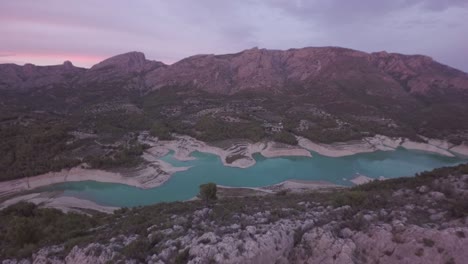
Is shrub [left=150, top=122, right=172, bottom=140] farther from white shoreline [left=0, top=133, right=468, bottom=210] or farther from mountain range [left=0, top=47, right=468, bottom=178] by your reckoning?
white shoreline [left=0, top=133, right=468, bottom=210]

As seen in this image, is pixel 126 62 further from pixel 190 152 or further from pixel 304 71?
pixel 190 152

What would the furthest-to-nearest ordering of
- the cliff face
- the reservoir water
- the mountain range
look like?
1. the cliff face
2. the mountain range
3. the reservoir water

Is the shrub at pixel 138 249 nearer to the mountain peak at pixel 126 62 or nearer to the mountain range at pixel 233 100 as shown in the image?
the mountain range at pixel 233 100

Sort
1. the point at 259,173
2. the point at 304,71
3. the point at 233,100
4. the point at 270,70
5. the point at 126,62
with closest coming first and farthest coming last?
the point at 259,173, the point at 233,100, the point at 304,71, the point at 270,70, the point at 126,62

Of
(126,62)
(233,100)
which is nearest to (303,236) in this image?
(233,100)

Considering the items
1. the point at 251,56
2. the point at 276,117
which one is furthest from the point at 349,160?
the point at 251,56

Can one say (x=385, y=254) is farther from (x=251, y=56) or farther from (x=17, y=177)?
(x=251, y=56)

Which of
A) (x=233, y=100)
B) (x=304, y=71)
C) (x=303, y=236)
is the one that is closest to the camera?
(x=303, y=236)

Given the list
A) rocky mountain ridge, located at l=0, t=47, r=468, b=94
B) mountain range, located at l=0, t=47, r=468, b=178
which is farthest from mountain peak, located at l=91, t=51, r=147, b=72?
mountain range, located at l=0, t=47, r=468, b=178
